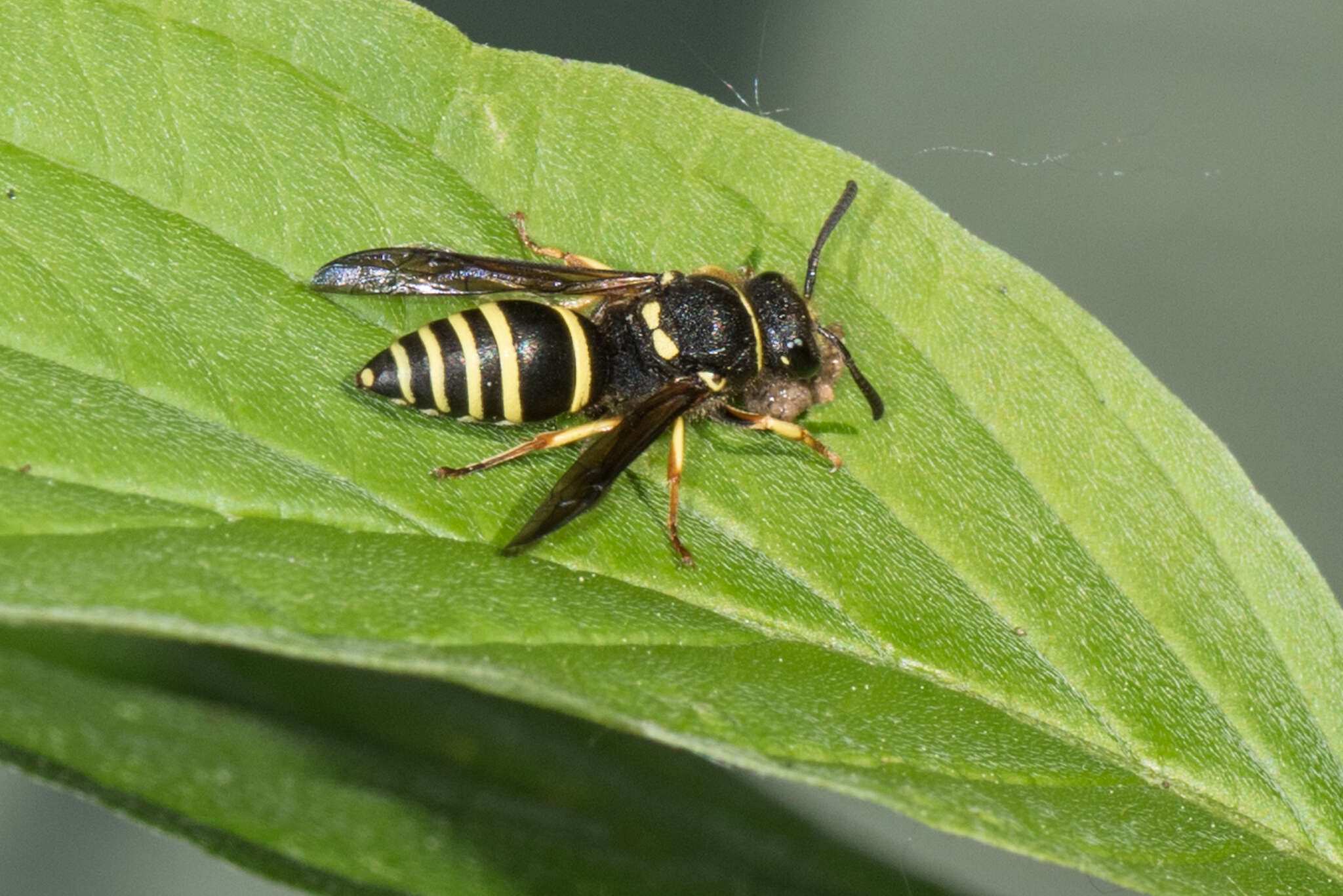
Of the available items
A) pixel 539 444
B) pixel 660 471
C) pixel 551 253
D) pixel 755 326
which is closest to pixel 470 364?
pixel 539 444

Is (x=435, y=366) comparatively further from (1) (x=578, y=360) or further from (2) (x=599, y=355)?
(2) (x=599, y=355)

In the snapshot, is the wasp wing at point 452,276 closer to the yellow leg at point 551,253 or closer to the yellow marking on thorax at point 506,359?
the yellow leg at point 551,253

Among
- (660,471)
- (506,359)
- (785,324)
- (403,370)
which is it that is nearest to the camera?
(403,370)

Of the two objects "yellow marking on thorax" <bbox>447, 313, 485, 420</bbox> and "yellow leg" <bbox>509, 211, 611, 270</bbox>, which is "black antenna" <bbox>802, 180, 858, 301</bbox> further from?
"yellow marking on thorax" <bbox>447, 313, 485, 420</bbox>

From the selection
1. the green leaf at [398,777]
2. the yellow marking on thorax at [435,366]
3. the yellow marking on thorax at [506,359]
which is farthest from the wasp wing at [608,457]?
the green leaf at [398,777]

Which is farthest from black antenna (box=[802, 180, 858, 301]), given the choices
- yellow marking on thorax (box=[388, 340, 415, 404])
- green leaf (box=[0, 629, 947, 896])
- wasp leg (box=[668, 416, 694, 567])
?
green leaf (box=[0, 629, 947, 896])
